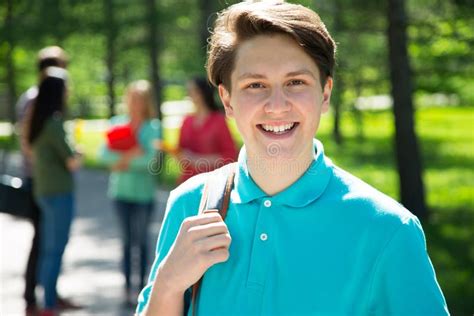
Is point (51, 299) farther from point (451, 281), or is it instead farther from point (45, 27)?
point (45, 27)

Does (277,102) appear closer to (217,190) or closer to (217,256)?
(217,190)

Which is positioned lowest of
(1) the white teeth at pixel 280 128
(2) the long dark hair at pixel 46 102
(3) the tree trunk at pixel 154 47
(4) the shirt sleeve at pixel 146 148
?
(1) the white teeth at pixel 280 128

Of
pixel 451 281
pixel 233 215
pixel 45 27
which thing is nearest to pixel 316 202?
pixel 233 215

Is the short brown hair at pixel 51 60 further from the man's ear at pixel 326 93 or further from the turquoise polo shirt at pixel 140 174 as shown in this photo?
the man's ear at pixel 326 93

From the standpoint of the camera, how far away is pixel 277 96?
6.64 ft

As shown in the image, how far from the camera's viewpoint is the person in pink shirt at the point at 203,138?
708 centimetres

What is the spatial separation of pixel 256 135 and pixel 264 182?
113 millimetres

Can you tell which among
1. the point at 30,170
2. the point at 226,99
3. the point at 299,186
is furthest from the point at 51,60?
the point at 299,186

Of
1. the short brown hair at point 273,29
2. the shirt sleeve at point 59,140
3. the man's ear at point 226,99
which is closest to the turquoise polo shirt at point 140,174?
the shirt sleeve at point 59,140

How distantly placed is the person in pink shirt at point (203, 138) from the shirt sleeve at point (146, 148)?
25 cm

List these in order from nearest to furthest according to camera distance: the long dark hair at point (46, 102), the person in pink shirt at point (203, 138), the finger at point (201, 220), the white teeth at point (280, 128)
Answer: the finger at point (201, 220) < the white teeth at point (280, 128) < the long dark hair at point (46, 102) < the person in pink shirt at point (203, 138)

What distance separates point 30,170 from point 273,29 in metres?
5.72

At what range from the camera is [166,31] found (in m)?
21.0

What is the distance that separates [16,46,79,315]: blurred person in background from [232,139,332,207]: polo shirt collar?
521 centimetres
